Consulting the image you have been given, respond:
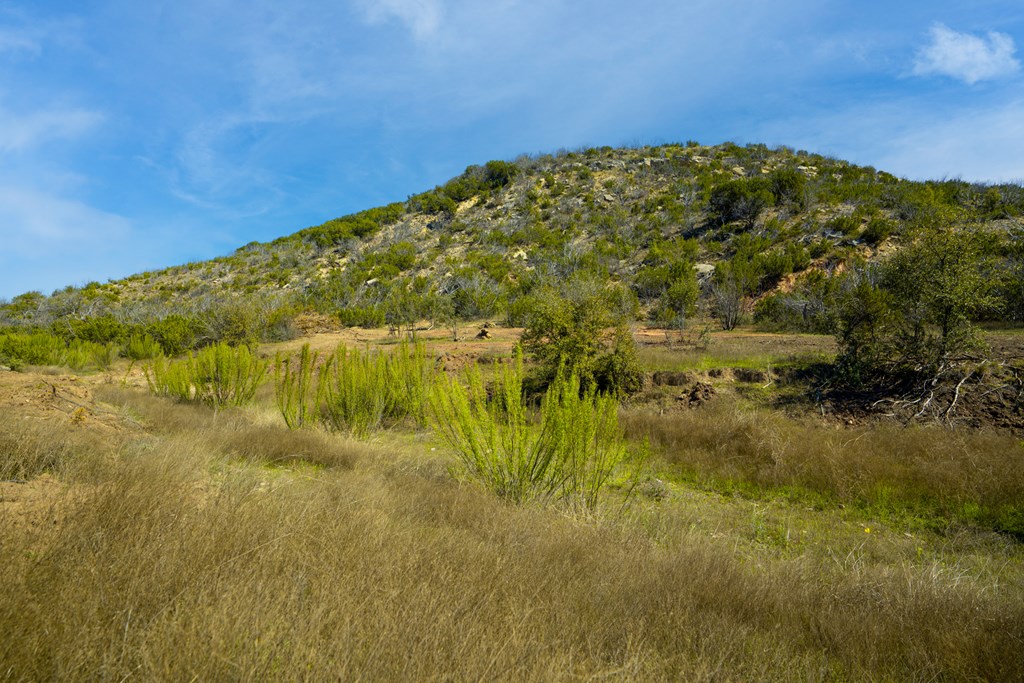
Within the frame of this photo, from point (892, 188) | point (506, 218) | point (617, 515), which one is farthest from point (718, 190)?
point (617, 515)

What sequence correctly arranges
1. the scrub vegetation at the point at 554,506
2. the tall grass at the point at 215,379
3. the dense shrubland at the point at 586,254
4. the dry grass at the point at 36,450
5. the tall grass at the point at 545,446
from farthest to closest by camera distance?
the dense shrubland at the point at 586,254, the tall grass at the point at 215,379, the tall grass at the point at 545,446, the dry grass at the point at 36,450, the scrub vegetation at the point at 554,506

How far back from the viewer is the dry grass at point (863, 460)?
257 inches

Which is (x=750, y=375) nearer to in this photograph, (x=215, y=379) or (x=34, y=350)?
(x=215, y=379)

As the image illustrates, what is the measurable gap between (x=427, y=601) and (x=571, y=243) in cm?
4619

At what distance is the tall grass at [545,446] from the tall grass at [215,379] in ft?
28.2

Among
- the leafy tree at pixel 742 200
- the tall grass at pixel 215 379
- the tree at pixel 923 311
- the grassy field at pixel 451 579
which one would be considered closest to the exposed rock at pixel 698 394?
the tree at pixel 923 311

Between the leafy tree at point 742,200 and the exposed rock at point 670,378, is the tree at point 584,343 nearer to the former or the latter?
the exposed rock at point 670,378

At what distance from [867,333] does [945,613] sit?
10689 millimetres

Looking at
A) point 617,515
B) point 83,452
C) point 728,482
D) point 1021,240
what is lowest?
point 728,482

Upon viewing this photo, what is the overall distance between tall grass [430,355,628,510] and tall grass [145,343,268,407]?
8596mm

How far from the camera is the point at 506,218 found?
5684 centimetres

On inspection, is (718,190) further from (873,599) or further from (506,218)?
(873,599)

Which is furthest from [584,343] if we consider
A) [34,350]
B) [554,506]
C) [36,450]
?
[34,350]

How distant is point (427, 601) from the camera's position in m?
2.56
